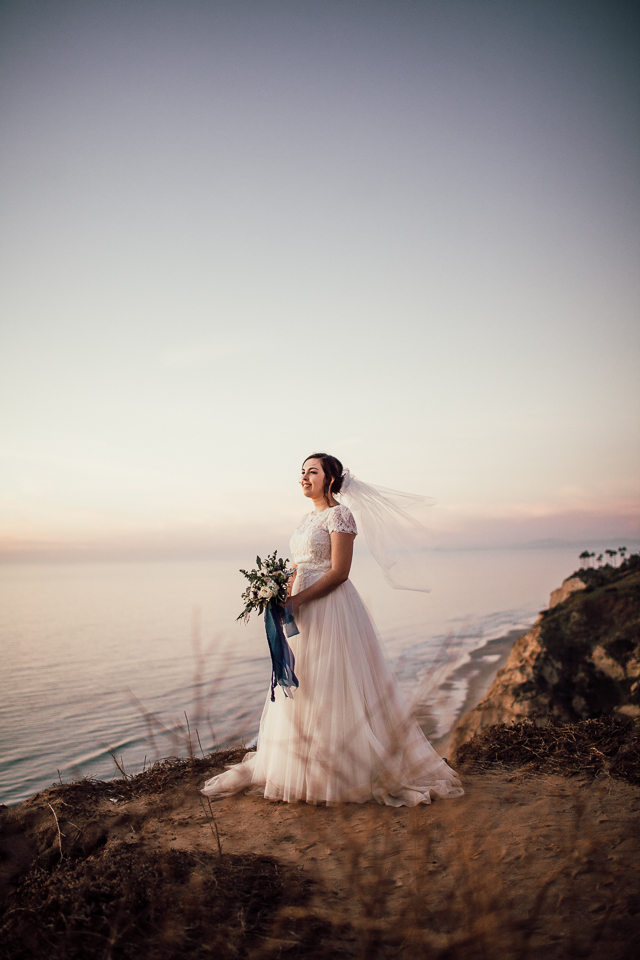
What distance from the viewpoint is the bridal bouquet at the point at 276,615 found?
450cm

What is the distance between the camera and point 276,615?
4.56 meters

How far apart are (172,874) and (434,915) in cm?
136

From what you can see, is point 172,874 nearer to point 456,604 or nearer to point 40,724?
point 40,724

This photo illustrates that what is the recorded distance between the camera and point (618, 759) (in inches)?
183

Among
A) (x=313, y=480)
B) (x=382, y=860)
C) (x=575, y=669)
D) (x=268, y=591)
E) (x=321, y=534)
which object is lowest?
(x=575, y=669)

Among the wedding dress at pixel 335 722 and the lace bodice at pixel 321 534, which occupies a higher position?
the lace bodice at pixel 321 534

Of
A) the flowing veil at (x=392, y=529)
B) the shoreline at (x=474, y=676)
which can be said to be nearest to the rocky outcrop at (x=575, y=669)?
the shoreline at (x=474, y=676)

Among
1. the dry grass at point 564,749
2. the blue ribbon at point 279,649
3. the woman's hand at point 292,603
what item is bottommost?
the dry grass at point 564,749

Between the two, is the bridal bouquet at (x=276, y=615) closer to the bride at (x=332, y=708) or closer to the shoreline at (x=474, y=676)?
the bride at (x=332, y=708)

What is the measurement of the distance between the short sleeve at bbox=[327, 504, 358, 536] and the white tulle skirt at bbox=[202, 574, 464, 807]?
0.53 metres

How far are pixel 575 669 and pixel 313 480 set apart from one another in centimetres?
482

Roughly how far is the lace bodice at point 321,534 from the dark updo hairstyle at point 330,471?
0.89 ft

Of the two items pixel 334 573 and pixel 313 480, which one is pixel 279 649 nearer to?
pixel 334 573

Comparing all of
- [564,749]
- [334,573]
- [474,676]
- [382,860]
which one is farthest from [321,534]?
[474,676]
